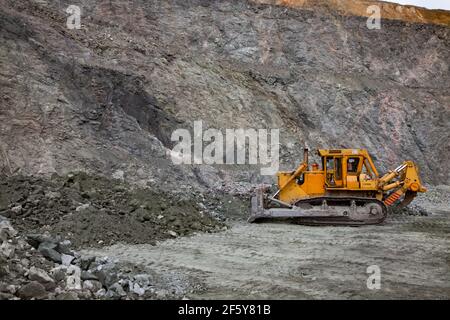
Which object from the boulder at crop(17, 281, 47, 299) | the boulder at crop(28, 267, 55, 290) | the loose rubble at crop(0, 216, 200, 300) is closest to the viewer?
the boulder at crop(17, 281, 47, 299)

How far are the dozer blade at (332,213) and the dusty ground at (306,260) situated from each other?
0.48 metres

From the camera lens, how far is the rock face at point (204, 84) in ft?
→ 47.3

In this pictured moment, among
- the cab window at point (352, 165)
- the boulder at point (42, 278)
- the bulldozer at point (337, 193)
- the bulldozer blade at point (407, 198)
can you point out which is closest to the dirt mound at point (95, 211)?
the bulldozer at point (337, 193)

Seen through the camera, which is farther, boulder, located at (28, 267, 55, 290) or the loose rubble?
boulder, located at (28, 267, 55, 290)

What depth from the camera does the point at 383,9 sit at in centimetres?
3091

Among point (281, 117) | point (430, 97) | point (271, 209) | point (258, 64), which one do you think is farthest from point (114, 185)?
point (430, 97)

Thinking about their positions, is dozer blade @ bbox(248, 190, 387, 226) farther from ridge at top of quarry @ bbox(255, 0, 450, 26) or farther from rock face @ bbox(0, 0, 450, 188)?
ridge at top of quarry @ bbox(255, 0, 450, 26)

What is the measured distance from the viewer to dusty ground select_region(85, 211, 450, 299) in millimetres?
6094

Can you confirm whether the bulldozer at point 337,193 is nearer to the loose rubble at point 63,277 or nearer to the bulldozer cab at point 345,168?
the bulldozer cab at point 345,168

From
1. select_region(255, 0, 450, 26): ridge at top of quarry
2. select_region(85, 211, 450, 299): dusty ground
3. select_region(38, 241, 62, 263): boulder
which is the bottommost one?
select_region(85, 211, 450, 299): dusty ground

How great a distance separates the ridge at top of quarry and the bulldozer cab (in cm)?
1662

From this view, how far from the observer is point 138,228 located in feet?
31.7

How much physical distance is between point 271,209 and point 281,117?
972cm

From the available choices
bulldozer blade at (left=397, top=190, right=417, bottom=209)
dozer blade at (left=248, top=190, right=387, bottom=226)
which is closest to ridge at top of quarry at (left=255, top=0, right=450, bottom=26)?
bulldozer blade at (left=397, top=190, right=417, bottom=209)
